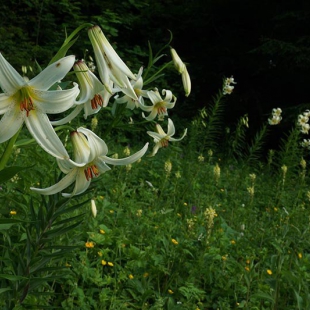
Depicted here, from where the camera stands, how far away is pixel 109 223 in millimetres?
2361

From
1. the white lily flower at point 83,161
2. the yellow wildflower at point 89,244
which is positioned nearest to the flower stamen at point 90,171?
the white lily flower at point 83,161

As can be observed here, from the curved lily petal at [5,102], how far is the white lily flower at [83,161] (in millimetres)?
173

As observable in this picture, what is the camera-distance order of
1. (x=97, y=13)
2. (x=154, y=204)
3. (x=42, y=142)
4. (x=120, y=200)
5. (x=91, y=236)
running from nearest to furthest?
(x=42, y=142), (x=91, y=236), (x=120, y=200), (x=154, y=204), (x=97, y=13)

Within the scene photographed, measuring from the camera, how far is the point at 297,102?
669 centimetres

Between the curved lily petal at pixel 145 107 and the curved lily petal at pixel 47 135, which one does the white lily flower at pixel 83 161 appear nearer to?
the curved lily petal at pixel 47 135

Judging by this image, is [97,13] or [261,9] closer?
[261,9]

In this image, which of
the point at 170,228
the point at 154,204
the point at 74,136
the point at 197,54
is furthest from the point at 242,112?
the point at 74,136

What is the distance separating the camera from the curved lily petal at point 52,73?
696 millimetres

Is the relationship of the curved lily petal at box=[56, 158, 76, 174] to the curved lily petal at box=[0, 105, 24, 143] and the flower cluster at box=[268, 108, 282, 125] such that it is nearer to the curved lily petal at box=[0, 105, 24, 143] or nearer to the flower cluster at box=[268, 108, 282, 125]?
the curved lily petal at box=[0, 105, 24, 143]

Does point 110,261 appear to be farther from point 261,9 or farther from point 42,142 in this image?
point 261,9

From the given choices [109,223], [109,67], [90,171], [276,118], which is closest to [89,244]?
[109,223]

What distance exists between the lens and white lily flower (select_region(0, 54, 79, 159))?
72 cm

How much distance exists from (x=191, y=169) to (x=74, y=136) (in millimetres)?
3158

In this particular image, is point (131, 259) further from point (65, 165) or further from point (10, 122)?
point (10, 122)
